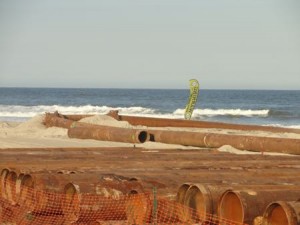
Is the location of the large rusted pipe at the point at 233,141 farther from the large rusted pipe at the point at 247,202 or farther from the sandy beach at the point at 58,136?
the large rusted pipe at the point at 247,202

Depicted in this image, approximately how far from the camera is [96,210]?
25.2 ft

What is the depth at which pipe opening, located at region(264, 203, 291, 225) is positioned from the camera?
5.97 meters

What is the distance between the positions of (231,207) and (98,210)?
67.4 inches

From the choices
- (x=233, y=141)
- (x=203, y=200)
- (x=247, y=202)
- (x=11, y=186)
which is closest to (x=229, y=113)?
(x=233, y=141)

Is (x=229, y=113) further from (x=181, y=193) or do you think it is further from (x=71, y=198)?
(x=181, y=193)

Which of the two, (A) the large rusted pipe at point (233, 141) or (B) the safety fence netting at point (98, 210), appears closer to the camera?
(B) the safety fence netting at point (98, 210)

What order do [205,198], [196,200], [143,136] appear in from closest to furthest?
[205,198], [196,200], [143,136]

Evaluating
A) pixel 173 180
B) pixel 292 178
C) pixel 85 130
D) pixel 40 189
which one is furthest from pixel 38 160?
pixel 85 130

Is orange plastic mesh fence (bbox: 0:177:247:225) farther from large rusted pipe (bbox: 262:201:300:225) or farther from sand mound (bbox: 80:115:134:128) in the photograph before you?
sand mound (bbox: 80:115:134:128)

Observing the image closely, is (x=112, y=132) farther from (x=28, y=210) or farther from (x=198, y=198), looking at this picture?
(x=198, y=198)

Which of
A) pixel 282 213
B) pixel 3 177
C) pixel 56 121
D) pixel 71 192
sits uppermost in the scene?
pixel 282 213

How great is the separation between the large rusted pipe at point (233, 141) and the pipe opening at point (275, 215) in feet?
26.2

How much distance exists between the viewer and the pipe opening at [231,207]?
21.9ft

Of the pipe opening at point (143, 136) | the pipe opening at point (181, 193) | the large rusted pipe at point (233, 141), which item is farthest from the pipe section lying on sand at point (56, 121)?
the pipe opening at point (181, 193)
